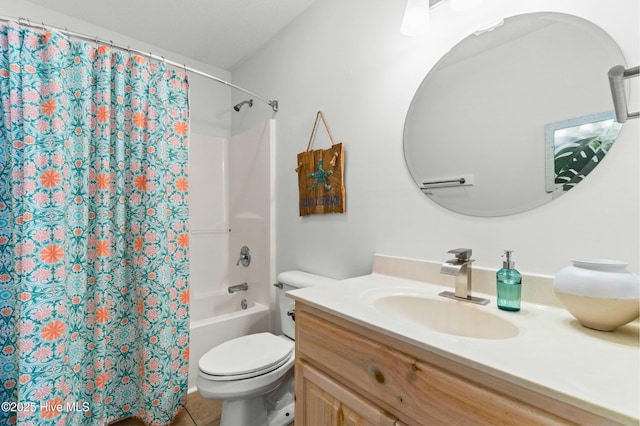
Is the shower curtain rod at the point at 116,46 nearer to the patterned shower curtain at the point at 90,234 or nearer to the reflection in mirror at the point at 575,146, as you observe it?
the patterned shower curtain at the point at 90,234

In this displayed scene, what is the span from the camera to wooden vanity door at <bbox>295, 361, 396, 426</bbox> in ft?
2.42

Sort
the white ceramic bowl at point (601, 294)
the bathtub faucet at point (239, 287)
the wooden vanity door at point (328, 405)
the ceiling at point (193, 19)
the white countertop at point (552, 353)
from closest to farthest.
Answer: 1. the white countertop at point (552, 353)
2. the white ceramic bowl at point (601, 294)
3. the wooden vanity door at point (328, 405)
4. the ceiling at point (193, 19)
5. the bathtub faucet at point (239, 287)

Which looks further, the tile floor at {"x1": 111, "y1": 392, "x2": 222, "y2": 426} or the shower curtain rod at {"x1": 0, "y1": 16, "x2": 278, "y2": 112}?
the tile floor at {"x1": 111, "y1": 392, "x2": 222, "y2": 426}

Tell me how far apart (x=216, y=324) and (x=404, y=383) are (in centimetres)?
151

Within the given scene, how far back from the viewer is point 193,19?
1.87 meters

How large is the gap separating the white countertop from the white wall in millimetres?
231

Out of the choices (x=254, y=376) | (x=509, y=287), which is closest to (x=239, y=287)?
(x=254, y=376)

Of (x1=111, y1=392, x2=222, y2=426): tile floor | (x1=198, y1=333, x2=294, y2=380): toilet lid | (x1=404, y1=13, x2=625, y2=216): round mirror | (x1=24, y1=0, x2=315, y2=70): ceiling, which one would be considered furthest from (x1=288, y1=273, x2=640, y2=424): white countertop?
(x1=24, y1=0, x2=315, y2=70): ceiling

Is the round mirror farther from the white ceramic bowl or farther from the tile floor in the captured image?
the tile floor

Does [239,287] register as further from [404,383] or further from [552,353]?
[552,353]

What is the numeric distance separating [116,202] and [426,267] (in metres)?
1.59

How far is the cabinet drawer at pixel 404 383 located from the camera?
523mm

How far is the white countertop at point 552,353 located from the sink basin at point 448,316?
0.03 metres

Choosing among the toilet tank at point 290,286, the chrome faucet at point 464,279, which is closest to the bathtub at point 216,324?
the toilet tank at point 290,286
